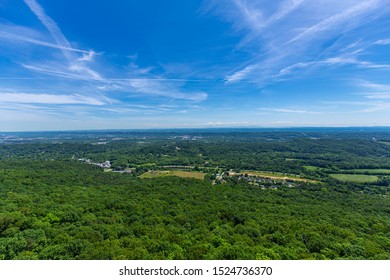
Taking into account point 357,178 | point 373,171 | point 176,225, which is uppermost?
point 176,225

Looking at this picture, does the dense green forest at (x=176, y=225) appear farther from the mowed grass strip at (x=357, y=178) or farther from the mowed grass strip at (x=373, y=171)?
the mowed grass strip at (x=373, y=171)

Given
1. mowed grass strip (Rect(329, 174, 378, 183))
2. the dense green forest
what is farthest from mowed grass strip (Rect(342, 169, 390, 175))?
the dense green forest

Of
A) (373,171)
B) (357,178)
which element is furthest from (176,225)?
(373,171)

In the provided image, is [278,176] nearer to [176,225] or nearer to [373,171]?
[373,171]

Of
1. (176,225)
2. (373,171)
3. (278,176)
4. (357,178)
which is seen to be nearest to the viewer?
(176,225)

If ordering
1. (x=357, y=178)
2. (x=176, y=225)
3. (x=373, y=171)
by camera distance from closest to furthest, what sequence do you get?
1. (x=176, y=225)
2. (x=357, y=178)
3. (x=373, y=171)

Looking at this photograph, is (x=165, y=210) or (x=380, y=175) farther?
(x=380, y=175)

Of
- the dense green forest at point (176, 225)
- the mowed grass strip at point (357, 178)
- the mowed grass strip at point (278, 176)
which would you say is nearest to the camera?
the dense green forest at point (176, 225)

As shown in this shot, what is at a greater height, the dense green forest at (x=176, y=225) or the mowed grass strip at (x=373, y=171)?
the dense green forest at (x=176, y=225)

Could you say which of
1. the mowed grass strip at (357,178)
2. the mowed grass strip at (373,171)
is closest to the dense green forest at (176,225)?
the mowed grass strip at (357,178)

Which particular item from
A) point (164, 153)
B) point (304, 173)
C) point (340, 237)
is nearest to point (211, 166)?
point (304, 173)
